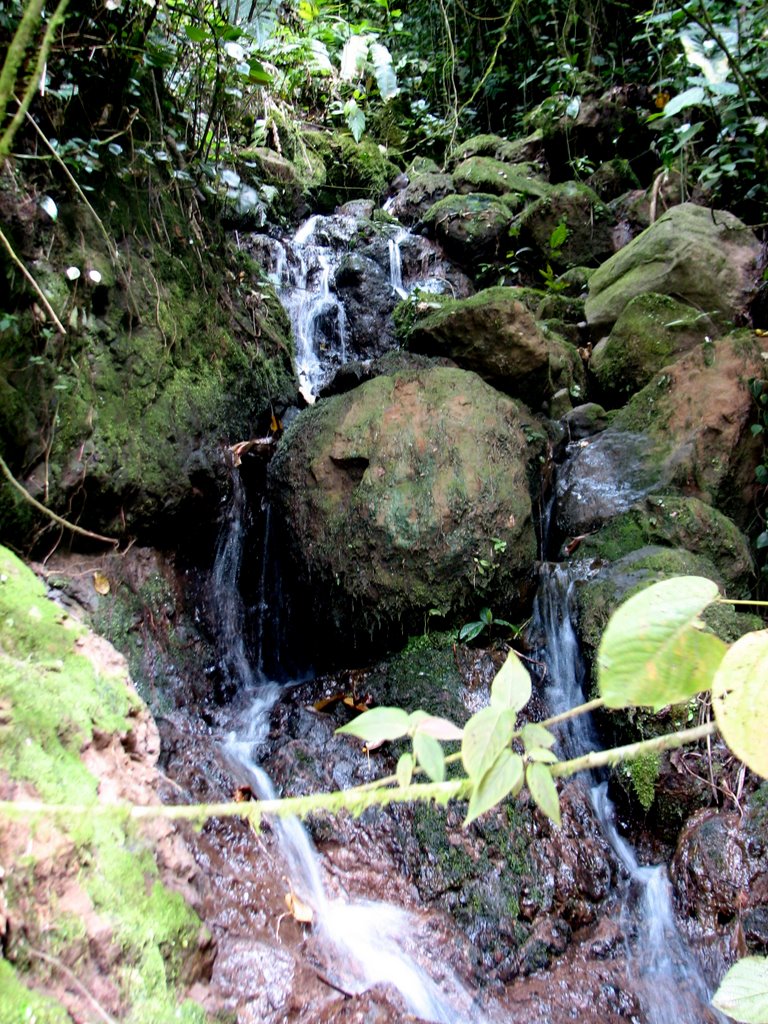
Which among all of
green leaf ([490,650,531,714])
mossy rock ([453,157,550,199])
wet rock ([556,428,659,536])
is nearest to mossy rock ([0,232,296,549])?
wet rock ([556,428,659,536])

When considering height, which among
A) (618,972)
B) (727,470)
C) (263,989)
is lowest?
(618,972)

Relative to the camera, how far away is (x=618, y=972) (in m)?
2.77

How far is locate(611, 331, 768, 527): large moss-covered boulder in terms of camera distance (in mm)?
4938

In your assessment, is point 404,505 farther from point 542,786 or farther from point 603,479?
point 542,786

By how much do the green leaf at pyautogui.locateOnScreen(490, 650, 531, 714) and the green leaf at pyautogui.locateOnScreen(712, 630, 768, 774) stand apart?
9.5 inches

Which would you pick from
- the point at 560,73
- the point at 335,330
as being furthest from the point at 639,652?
the point at 560,73

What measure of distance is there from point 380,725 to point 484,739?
0.13m

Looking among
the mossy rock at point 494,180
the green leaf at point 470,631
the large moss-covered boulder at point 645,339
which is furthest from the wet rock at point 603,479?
the mossy rock at point 494,180

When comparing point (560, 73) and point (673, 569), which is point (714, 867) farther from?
point (560, 73)

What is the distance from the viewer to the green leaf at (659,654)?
65cm

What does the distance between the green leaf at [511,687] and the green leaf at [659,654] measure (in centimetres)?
18

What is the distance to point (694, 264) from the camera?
20.1 feet

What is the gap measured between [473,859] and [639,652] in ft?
9.63

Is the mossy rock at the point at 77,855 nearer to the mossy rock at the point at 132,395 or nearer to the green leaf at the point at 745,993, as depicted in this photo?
the green leaf at the point at 745,993
